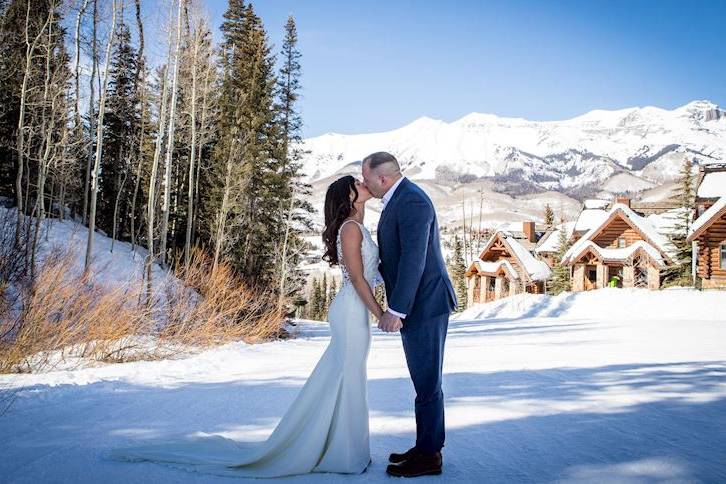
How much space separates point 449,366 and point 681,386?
10.8 ft

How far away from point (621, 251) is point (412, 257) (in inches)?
1268

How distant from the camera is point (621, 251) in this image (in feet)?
100

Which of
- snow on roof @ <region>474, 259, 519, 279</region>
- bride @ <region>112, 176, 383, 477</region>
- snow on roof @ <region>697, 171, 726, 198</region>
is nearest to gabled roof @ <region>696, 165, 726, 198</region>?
snow on roof @ <region>697, 171, 726, 198</region>

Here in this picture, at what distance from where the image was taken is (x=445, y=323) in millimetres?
3406

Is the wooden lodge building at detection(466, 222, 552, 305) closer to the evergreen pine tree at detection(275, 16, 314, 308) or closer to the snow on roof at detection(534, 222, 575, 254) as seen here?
the snow on roof at detection(534, 222, 575, 254)

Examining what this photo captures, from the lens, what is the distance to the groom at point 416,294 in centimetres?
316

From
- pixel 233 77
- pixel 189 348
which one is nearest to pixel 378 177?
pixel 189 348

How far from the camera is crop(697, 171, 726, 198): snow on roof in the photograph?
25.6m

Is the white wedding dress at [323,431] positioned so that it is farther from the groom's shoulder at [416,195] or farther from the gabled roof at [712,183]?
the gabled roof at [712,183]

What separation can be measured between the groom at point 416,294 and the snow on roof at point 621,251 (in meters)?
31.6

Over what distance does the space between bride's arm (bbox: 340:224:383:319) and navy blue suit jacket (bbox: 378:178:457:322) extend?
16 centimetres

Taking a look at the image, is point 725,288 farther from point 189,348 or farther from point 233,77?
point 233,77

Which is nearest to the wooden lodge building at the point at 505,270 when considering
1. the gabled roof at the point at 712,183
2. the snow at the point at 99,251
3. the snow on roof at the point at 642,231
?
the snow on roof at the point at 642,231

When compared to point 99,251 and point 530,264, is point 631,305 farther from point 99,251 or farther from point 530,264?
point 99,251
